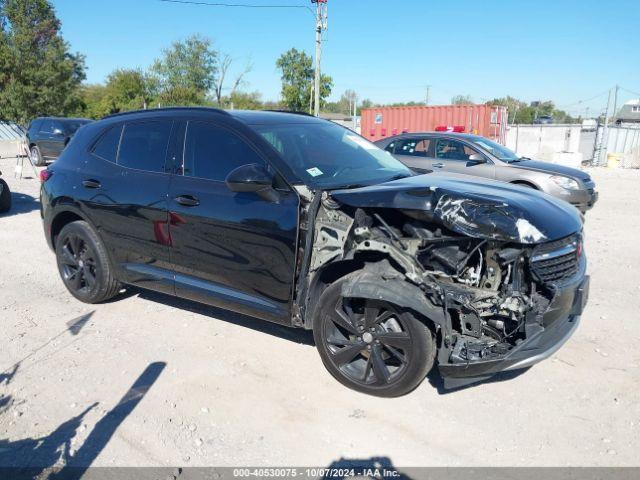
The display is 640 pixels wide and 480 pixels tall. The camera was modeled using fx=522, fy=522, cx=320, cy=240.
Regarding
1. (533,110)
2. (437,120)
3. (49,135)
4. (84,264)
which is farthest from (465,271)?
(533,110)

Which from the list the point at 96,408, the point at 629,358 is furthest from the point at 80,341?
the point at 629,358

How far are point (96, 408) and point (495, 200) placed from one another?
112 inches

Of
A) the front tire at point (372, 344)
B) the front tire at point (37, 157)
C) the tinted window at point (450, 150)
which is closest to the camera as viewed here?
the front tire at point (372, 344)

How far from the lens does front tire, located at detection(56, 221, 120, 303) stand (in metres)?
4.91

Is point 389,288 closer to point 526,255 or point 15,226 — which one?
point 526,255

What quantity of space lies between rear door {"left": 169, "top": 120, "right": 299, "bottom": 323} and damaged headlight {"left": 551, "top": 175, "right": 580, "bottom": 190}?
7549mm

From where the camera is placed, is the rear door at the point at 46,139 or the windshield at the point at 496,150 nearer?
the windshield at the point at 496,150

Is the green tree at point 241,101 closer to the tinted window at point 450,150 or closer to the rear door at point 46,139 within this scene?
the rear door at point 46,139

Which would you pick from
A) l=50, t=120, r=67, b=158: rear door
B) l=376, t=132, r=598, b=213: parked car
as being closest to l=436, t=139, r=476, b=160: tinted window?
l=376, t=132, r=598, b=213: parked car

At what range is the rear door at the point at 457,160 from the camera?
1002 centimetres

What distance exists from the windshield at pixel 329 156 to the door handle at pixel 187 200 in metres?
0.73

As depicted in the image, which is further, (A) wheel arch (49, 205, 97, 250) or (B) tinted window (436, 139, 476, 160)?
(B) tinted window (436, 139, 476, 160)

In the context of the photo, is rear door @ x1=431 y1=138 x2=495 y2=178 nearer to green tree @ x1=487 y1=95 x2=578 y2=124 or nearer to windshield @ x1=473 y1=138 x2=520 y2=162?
windshield @ x1=473 y1=138 x2=520 y2=162

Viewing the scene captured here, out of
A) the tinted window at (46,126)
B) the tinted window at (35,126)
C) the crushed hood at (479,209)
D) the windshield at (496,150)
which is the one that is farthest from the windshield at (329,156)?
the tinted window at (35,126)
